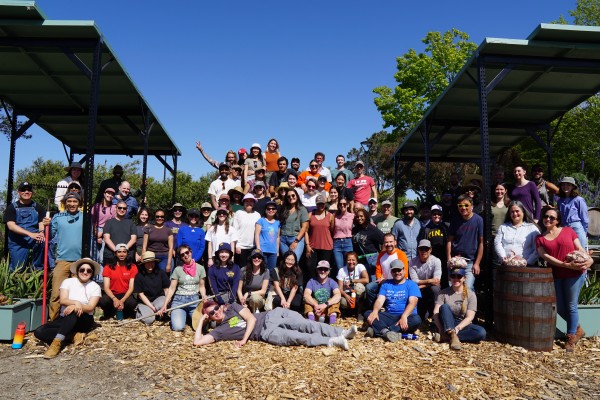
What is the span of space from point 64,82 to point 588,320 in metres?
10.2

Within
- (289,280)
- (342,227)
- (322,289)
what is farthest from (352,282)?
(289,280)

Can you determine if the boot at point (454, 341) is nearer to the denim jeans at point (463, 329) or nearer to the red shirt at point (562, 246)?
the denim jeans at point (463, 329)

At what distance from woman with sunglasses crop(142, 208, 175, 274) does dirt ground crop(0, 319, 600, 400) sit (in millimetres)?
1478

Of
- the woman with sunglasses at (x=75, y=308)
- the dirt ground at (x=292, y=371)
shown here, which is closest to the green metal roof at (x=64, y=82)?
the woman with sunglasses at (x=75, y=308)

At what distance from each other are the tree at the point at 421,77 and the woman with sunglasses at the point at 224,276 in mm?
18115

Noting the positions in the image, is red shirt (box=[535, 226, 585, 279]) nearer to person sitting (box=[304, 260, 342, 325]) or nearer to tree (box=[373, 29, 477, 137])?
person sitting (box=[304, 260, 342, 325])

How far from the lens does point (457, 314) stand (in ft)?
19.0

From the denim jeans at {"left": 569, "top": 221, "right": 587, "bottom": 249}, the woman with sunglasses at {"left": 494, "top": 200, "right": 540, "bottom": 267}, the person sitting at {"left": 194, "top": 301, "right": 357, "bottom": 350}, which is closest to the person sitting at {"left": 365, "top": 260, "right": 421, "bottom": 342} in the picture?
the person sitting at {"left": 194, "top": 301, "right": 357, "bottom": 350}

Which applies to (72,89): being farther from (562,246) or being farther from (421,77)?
(421,77)

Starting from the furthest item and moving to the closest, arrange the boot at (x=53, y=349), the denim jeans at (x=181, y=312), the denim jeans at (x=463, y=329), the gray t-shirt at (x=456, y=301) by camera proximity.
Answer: the denim jeans at (x=181, y=312) < the gray t-shirt at (x=456, y=301) < the denim jeans at (x=463, y=329) < the boot at (x=53, y=349)

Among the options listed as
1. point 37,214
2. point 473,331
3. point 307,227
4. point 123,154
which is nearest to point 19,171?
point 123,154

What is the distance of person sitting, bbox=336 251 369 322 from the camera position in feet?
22.1

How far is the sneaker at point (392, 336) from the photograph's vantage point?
18.5 ft

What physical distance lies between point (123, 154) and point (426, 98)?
15.7 metres
